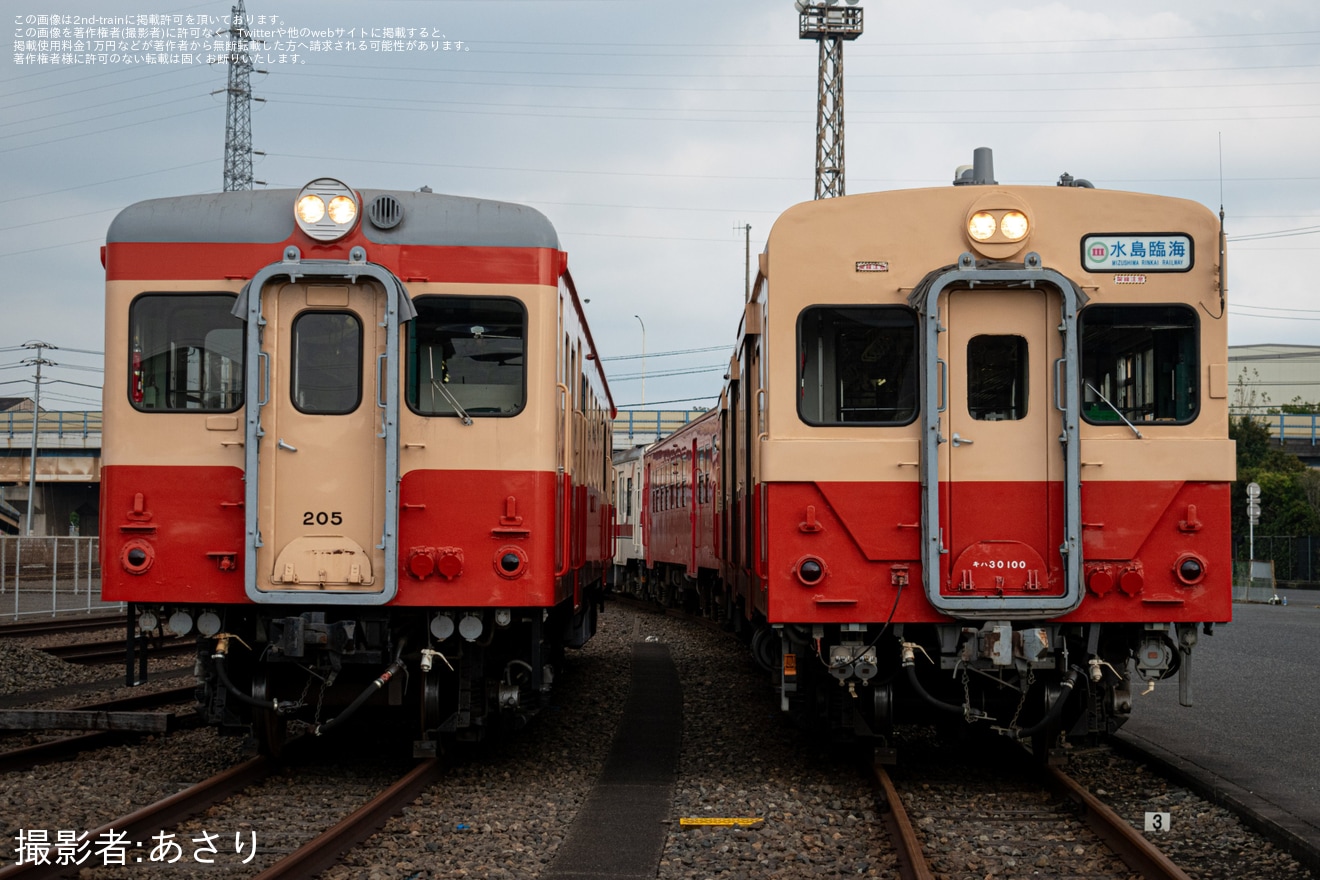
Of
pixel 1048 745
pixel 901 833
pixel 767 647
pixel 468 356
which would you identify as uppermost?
pixel 468 356

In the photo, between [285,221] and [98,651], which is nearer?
[285,221]

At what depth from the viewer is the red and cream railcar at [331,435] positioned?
7742mm

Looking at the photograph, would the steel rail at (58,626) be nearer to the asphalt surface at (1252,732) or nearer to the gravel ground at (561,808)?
the gravel ground at (561,808)

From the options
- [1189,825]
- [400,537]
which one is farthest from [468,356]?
[1189,825]

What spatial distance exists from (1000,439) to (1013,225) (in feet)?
4.02

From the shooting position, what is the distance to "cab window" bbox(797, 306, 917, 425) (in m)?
7.77

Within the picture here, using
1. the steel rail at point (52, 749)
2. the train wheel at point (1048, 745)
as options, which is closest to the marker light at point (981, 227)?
the train wheel at point (1048, 745)

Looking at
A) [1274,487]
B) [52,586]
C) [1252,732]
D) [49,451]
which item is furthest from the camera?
[49,451]

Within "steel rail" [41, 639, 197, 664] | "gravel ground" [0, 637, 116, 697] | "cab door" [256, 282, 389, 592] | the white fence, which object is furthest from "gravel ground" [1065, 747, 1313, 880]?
the white fence

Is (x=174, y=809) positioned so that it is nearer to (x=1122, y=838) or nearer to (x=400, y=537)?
(x=400, y=537)

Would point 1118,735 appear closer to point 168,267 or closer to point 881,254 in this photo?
point 881,254

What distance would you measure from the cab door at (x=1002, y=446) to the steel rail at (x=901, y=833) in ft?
3.92

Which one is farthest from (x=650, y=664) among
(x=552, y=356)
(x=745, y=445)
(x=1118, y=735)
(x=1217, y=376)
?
(x=1217, y=376)

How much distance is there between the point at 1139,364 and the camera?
7613 mm
